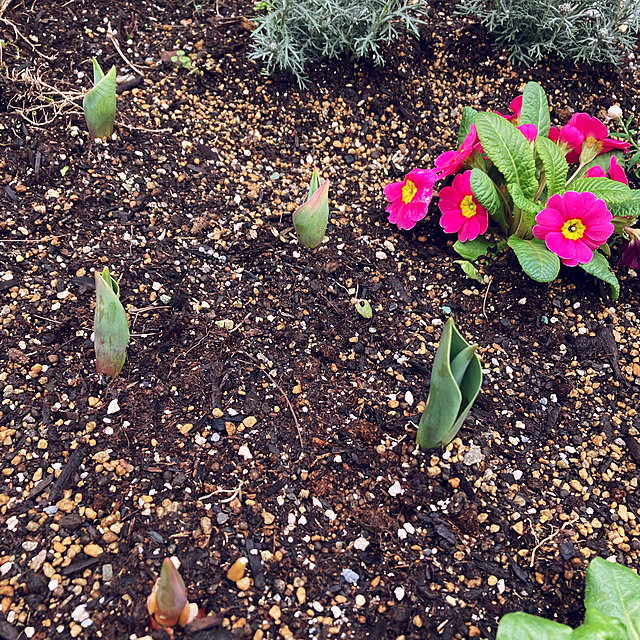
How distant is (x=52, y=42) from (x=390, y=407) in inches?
82.5

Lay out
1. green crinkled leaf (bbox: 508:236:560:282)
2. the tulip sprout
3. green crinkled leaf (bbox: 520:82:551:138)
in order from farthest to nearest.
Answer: green crinkled leaf (bbox: 520:82:551:138), green crinkled leaf (bbox: 508:236:560:282), the tulip sprout

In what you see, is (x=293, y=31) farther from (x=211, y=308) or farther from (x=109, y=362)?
(x=109, y=362)

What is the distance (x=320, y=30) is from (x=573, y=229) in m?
1.37

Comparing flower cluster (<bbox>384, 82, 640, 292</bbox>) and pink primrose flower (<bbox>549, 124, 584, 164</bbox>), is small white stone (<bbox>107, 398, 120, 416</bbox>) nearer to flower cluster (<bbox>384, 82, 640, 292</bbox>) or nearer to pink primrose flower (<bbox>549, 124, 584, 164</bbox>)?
flower cluster (<bbox>384, 82, 640, 292</bbox>)

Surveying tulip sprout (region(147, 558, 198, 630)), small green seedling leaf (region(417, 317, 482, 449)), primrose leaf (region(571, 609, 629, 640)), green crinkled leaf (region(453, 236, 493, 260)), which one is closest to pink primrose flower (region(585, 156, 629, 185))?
green crinkled leaf (region(453, 236, 493, 260))

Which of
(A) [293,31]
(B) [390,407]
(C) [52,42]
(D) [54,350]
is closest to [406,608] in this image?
(B) [390,407]

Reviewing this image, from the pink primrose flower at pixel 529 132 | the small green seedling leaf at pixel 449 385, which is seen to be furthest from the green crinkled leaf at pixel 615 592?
the pink primrose flower at pixel 529 132

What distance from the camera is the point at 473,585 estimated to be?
1.75 m

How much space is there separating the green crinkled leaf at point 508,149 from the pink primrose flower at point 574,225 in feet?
0.55

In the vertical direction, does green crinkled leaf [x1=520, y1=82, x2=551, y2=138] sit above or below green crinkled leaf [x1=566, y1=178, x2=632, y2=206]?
above

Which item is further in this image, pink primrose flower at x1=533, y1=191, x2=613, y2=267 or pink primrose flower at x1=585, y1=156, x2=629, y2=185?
pink primrose flower at x1=585, y1=156, x2=629, y2=185

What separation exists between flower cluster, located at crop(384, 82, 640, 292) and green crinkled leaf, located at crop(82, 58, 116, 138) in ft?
3.45

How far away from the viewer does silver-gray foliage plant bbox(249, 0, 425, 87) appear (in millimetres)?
2834

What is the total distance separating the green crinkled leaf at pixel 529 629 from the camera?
1490mm
